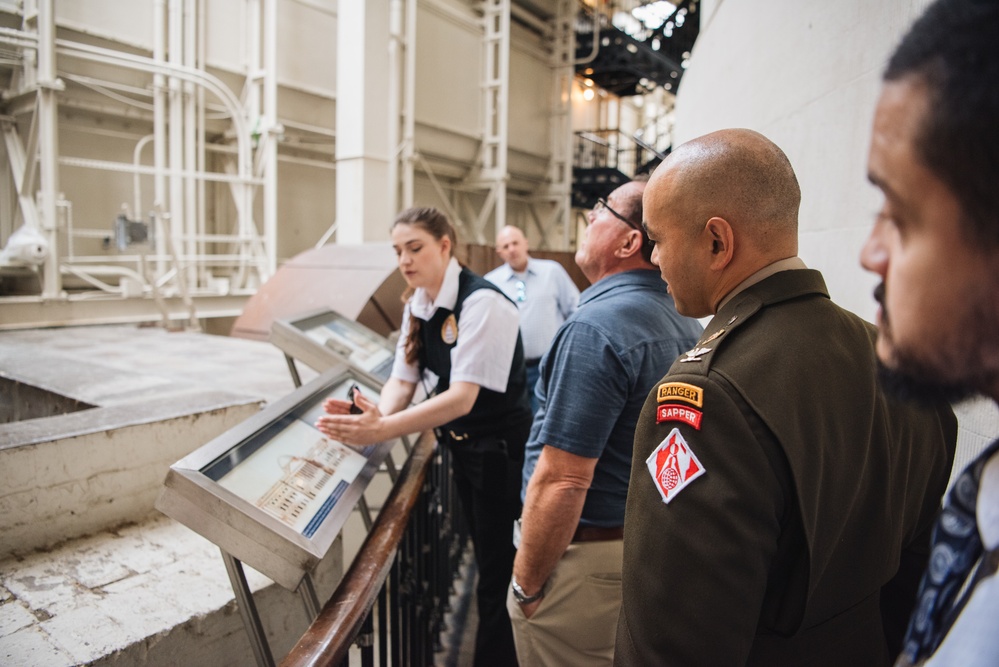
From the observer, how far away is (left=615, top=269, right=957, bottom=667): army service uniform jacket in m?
0.87

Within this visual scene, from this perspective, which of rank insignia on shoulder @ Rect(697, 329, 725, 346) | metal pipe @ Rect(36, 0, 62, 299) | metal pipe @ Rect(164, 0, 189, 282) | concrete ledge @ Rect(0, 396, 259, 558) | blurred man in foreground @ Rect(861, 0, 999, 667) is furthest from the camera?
metal pipe @ Rect(164, 0, 189, 282)

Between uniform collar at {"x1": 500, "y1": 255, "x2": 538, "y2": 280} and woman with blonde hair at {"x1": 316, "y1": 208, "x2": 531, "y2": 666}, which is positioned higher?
uniform collar at {"x1": 500, "y1": 255, "x2": 538, "y2": 280}

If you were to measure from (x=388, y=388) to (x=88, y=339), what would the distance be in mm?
4394

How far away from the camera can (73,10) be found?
7.52 metres

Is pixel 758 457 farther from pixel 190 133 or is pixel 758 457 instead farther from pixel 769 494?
pixel 190 133

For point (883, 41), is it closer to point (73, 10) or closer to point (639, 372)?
point (639, 372)

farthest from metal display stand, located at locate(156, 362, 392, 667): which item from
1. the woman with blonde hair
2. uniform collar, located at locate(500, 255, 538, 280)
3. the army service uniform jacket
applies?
uniform collar, located at locate(500, 255, 538, 280)

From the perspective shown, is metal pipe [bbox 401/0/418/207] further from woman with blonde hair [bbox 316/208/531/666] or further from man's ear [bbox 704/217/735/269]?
man's ear [bbox 704/217/735/269]

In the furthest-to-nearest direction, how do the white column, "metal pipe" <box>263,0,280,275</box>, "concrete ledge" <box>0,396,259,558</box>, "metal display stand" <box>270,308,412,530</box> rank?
1. "metal pipe" <box>263,0,280,275</box>
2. the white column
3. "metal display stand" <box>270,308,412,530</box>
4. "concrete ledge" <box>0,396,259,558</box>

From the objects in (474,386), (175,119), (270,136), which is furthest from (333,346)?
(175,119)

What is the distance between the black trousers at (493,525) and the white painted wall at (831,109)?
127 cm

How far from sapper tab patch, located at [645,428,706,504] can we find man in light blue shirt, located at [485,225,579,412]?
2.92 m

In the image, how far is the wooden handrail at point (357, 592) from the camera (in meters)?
1.15

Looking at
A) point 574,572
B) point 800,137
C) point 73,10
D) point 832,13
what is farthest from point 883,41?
point 73,10
